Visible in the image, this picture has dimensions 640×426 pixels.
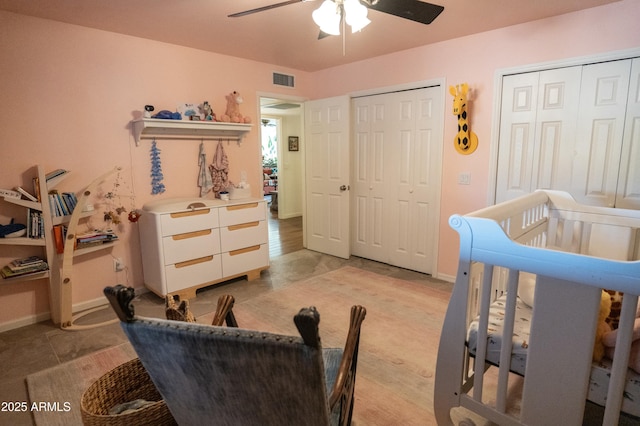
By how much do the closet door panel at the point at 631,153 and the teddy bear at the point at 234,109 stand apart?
10.1 feet

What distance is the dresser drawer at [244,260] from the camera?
3313 millimetres

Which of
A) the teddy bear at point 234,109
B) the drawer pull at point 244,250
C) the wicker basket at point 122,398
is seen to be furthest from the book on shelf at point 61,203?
the wicker basket at point 122,398

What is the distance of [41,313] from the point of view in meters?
2.73

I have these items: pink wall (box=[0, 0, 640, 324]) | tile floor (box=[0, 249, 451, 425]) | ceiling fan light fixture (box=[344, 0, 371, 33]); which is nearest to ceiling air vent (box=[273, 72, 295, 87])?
pink wall (box=[0, 0, 640, 324])

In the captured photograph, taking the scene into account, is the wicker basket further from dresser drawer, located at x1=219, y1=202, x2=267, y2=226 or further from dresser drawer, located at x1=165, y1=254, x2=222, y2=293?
dresser drawer, located at x1=219, y1=202, x2=267, y2=226

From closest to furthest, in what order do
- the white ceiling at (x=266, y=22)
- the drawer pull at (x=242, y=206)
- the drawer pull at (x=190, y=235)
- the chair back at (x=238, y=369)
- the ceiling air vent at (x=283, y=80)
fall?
the chair back at (x=238, y=369) → the white ceiling at (x=266, y=22) → the drawer pull at (x=190, y=235) → the drawer pull at (x=242, y=206) → the ceiling air vent at (x=283, y=80)

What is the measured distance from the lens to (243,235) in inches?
134

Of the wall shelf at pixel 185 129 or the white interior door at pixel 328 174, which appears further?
the white interior door at pixel 328 174

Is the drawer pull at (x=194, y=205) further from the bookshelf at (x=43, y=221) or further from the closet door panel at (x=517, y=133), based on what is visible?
the closet door panel at (x=517, y=133)

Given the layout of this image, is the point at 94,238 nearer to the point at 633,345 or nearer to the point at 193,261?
the point at 193,261

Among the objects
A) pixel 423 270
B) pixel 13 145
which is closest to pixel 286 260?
pixel 423 270

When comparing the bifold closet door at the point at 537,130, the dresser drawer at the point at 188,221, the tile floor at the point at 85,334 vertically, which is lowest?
the tile floor at the point at 85,334

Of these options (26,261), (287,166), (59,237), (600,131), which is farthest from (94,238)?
(287,166)

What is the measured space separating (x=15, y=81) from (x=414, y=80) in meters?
3.21
